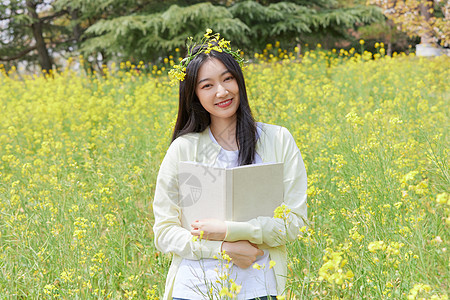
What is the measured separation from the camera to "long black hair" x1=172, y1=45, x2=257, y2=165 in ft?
5.55

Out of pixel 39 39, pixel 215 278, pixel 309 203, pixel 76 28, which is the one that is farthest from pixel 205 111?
pixel 39 39

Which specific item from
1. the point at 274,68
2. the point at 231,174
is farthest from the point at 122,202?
the point at 274,68

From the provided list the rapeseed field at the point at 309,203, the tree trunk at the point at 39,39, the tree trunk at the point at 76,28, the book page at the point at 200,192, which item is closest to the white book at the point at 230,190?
the book page at the point at 200,192

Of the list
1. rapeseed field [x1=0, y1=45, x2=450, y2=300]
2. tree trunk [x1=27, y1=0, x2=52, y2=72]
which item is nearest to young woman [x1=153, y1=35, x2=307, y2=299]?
rapeseed field [x1=0, y1=45, x2=450, y2=300]

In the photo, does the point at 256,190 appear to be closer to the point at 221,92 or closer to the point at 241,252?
the point at 241,252

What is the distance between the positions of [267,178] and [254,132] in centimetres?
27

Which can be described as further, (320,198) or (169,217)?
(320,198)

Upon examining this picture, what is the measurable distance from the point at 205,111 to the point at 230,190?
51cm

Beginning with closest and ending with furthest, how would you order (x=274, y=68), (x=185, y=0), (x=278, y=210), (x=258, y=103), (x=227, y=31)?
(x=278, y=210) → (x=258, y=103) → (x=274, y=68) → (x=227, y=31) → (x=185, y=0)

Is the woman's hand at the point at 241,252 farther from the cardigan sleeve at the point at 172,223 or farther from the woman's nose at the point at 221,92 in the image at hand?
the woman's nose at the point at 221,92

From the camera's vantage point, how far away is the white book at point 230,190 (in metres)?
1.44

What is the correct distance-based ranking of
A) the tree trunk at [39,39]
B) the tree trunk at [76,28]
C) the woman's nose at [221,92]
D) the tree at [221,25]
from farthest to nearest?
1. the tree trunk at [39,39]
2. the tree trunk at [76,28]
3. the tree at [221,25]
4. the woman's nose at [221,92]

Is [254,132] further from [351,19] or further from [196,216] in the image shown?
[351,19]

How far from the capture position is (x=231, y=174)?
4.60 feet
